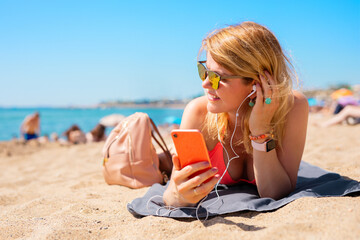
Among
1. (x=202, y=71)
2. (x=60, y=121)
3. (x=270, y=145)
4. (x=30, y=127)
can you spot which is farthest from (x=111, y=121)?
(x=60, y=121)

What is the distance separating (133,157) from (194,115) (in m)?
1.21

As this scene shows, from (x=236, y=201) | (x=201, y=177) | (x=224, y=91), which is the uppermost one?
(x=224, y=91)

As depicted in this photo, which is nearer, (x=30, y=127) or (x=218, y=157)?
(x=218, y=157)

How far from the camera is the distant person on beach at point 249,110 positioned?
1.96 meters

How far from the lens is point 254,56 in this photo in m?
1.99

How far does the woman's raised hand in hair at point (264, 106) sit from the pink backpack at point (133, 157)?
5.06ft

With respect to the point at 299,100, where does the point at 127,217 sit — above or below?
below

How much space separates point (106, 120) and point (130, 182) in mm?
8434

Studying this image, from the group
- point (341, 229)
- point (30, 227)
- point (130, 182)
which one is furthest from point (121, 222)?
point (341, 229)

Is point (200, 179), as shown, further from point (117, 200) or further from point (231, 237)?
point (117, 200)

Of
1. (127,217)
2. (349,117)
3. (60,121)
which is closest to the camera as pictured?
(127,217)

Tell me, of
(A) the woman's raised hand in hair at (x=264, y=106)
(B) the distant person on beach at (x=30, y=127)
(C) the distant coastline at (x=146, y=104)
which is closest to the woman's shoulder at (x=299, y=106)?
(A) the woman's raised hand in hair at (x=264, y=106)

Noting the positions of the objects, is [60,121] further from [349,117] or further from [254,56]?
[254,56]

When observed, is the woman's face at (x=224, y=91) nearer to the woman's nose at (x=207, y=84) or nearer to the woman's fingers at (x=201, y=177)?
the woman's nose at (x=207, y=84)
